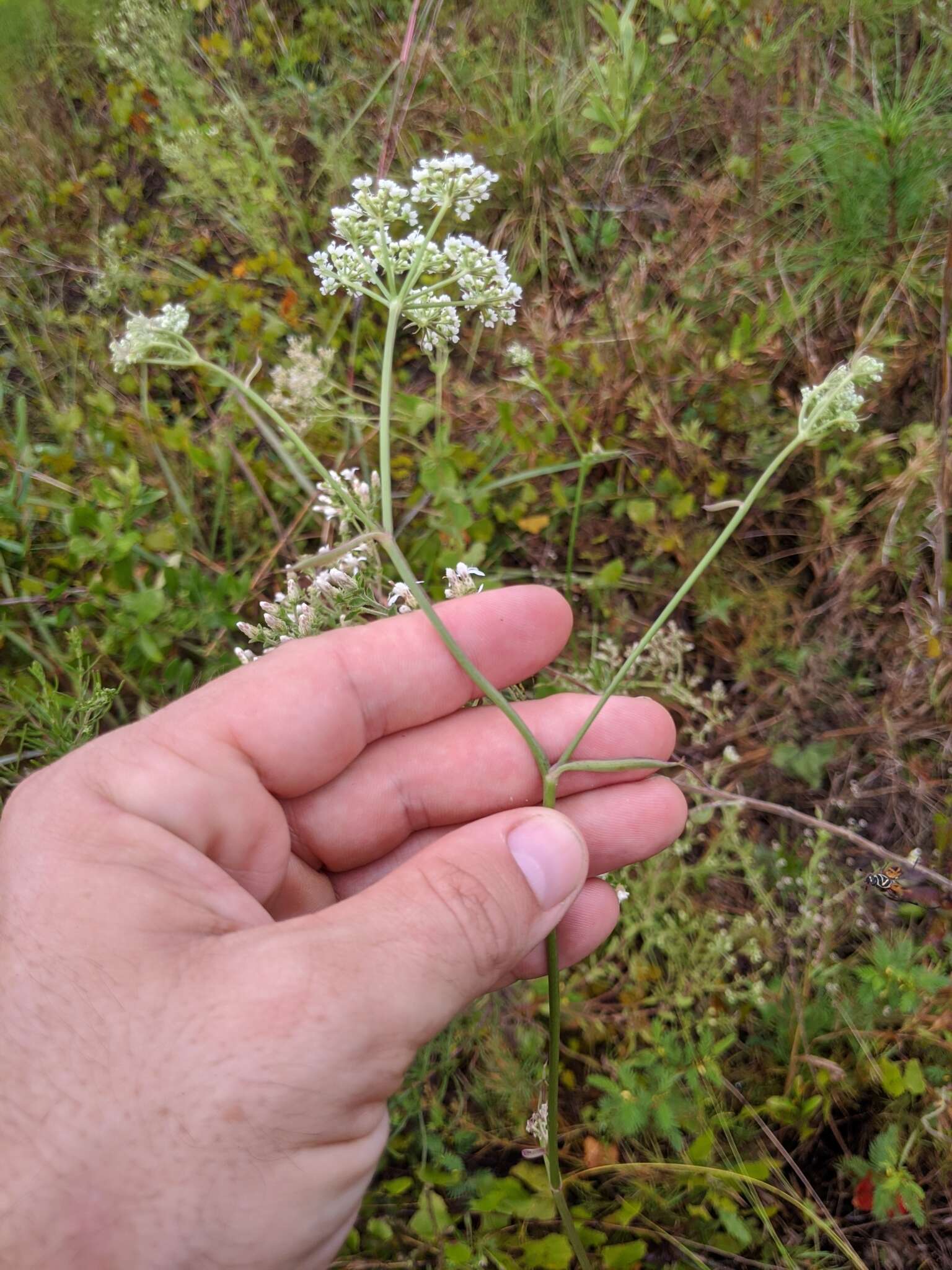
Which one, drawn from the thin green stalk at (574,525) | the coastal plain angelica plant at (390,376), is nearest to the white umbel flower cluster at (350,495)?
the coastal plain angelica plant at (390,376)

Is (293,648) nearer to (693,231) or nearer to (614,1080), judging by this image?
(614,1080)

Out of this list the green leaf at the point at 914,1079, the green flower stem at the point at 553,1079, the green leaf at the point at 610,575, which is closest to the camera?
the green flower stem at the point at 553,1079

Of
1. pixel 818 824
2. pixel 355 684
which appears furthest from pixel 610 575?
pixel 355 684

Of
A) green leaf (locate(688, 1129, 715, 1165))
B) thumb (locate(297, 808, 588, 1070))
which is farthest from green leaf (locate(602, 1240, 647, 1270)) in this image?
thumb (locate(297, 808, 588, 1070))

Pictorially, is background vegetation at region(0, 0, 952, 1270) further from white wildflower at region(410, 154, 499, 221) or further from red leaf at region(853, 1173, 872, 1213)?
white wildflower at region(410, 154, 499, 221)

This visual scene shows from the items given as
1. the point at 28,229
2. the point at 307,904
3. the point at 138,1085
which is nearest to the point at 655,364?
the point at 307,904

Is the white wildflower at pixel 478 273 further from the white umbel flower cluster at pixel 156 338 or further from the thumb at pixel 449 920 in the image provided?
the thumb at pixel 449 920

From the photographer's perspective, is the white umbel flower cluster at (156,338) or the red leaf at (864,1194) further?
the red leaf at (864,1194)
